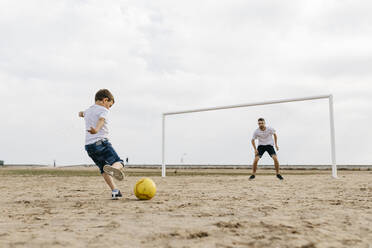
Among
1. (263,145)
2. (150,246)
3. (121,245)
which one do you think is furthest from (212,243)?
(263,145)

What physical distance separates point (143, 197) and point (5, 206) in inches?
65.1

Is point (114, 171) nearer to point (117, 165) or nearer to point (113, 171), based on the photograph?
point (113, 171)

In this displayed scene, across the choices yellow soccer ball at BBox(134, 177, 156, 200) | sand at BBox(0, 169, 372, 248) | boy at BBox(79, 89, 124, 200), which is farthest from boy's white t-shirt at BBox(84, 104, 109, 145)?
sand at BBox(0, 169, 372, 248)

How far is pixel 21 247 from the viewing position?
7.35ft

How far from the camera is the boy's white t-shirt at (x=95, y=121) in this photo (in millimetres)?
4676

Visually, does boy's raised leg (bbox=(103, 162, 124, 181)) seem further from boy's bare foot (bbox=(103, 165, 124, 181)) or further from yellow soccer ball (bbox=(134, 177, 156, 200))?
yellow soccer ball (bbox=(134, 177, 156, 200))

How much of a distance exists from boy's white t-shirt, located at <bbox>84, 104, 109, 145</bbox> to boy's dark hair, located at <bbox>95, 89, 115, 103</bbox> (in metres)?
0.12

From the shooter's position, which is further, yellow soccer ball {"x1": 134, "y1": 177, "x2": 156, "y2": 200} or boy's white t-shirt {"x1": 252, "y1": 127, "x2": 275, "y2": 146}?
boy's white t-shirt {"x1": 252, "y1": 127, "x2": 275, "y2": 146}

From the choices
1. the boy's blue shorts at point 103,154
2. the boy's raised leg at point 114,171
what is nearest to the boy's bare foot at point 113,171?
the boy's raised leg at point 114,171

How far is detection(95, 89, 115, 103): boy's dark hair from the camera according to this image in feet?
15.8

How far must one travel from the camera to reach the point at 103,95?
4844 millimetres

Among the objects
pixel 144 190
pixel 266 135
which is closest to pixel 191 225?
pixel 144 190

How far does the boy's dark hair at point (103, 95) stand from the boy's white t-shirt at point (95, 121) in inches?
4.6

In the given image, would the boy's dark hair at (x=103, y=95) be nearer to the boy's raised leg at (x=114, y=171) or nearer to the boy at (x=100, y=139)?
the boy at (x=100, y=139)
